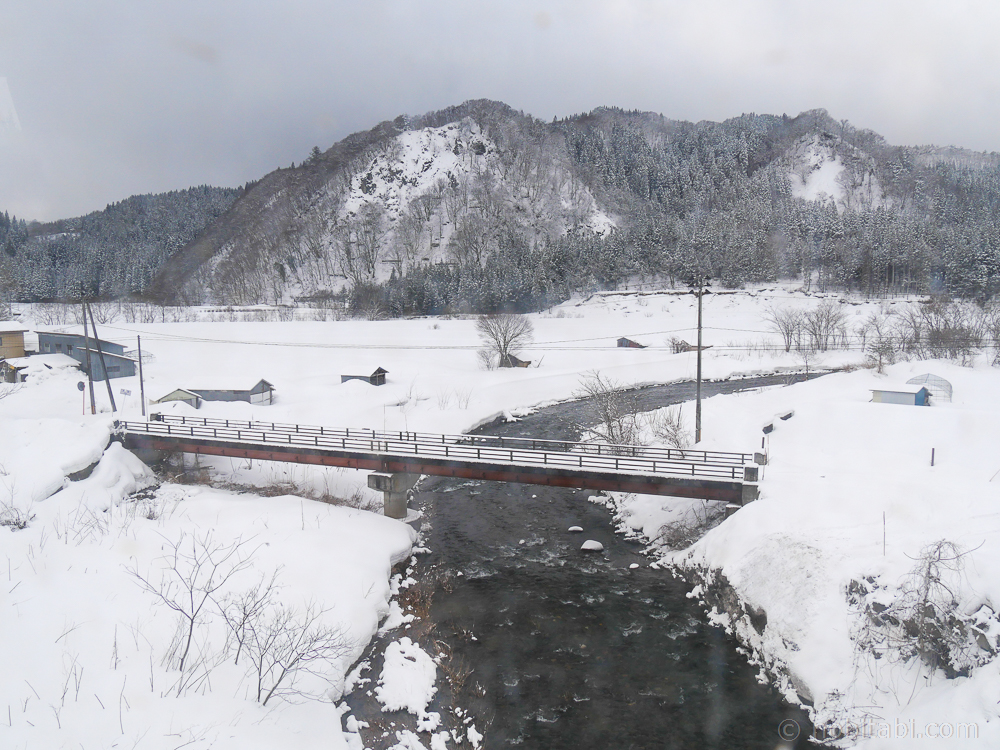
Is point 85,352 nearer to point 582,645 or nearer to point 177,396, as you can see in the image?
point 177,396

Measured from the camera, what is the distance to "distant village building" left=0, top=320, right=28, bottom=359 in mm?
54125

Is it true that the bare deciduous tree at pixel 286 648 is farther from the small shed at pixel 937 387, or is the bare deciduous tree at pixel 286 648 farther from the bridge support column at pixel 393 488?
the small shed at pixel 937 387

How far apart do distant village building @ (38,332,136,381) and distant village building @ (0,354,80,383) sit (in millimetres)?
1085

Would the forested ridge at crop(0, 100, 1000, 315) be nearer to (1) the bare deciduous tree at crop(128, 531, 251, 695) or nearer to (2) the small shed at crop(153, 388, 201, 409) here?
(2) the small shed at crop(153, 388, 201, 409)

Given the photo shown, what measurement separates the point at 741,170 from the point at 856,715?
211550mm

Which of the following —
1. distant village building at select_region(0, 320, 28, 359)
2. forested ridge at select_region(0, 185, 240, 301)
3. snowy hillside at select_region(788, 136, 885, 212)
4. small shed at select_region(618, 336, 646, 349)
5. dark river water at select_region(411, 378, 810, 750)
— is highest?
snowy hillside at select_region(788, 136, 885, 212)

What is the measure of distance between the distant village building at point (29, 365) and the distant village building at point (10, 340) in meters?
0.80

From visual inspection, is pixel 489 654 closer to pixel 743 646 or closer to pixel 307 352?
pixel 743 646

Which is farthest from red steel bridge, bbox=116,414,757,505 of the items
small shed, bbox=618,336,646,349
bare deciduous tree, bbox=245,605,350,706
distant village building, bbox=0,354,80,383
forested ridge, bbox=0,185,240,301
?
small shed, bbox=618,336,646,349

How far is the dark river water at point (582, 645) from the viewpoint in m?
14.4

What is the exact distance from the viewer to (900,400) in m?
35.5

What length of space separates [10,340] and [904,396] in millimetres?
77297

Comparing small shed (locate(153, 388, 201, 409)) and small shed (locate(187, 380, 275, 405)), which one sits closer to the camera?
small shed (locate(153, 388, 201, 409))

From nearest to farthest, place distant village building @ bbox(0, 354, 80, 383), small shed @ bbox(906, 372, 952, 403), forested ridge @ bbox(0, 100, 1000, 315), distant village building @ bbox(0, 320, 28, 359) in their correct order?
1. small shed @ bbox(906, 372, 952, 403)
2. distant village building @ bbox(0, 354, 80, 383)
3. distant village building @ bbox(0, 320, 28, 359)
4. forested ridge @ bbox(0, 100, 1000, 315)
